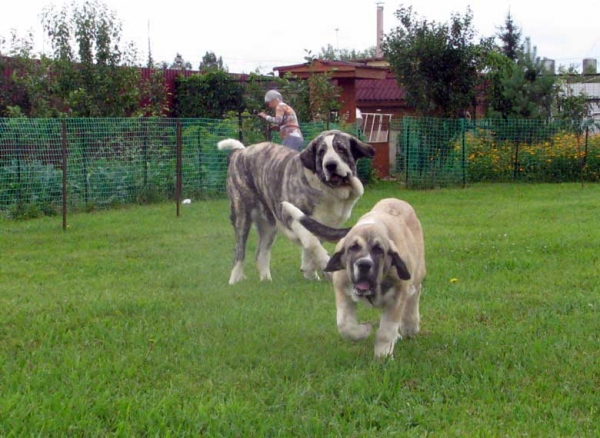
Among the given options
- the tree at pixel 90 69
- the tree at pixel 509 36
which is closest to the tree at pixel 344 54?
the tree at pixel 509 36

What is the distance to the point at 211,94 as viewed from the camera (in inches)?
901

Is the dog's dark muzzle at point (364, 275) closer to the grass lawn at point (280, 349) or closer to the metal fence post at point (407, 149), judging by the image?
the grass lawn at point (280, 349)

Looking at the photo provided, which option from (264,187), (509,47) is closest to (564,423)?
(264,187)

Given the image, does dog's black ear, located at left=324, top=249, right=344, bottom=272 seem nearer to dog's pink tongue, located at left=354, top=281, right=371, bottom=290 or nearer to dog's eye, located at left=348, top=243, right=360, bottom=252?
dog's eye, located at left=348, top=243, right=360, bottom=252

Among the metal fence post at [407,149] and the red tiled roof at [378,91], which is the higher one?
the red tiled roof at [378,91]

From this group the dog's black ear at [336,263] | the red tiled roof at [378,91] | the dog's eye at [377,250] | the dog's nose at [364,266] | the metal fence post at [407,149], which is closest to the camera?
the dog's nose at [364,266]

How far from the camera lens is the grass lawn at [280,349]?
419 centimetres

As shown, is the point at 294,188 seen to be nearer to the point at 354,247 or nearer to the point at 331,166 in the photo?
the point at 331,166

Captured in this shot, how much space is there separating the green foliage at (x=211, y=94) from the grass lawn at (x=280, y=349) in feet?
43.2

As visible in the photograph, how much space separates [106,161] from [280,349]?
9870 millimetres

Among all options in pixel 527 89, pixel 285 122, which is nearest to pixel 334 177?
pixel 285 122

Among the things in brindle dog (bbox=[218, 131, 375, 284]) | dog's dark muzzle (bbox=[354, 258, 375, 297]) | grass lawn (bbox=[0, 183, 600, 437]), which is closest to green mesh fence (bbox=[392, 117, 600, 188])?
grass lawn (bbox=[0, 183, 600, 437])

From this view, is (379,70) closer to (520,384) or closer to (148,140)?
(148,140)

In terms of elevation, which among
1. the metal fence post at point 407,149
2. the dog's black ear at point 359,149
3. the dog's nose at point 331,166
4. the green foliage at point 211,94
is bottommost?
the metal fence post at point 407,149
